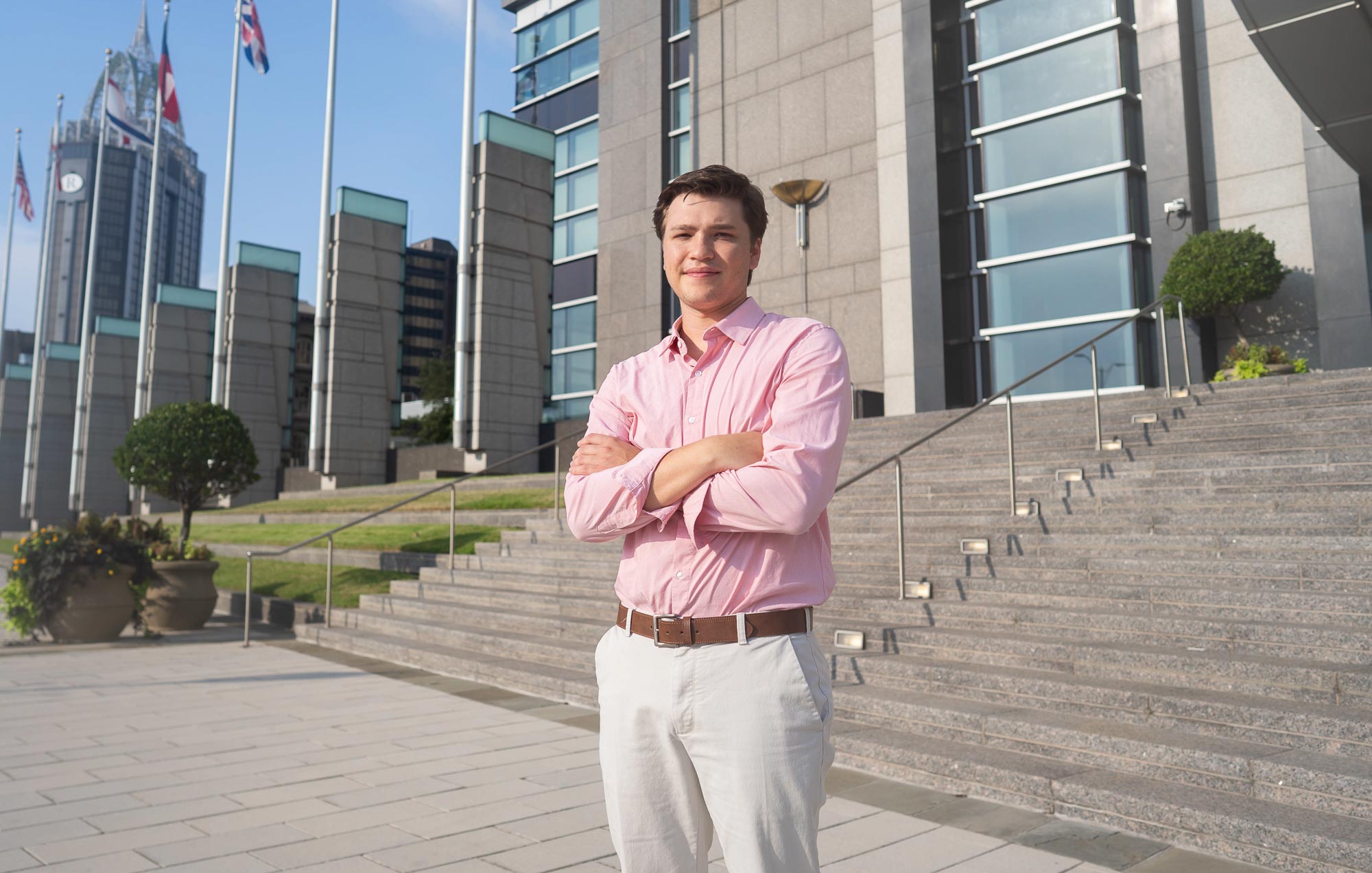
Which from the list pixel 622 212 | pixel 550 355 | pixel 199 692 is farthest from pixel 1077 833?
pixel 550 355

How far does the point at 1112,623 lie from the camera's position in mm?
5934

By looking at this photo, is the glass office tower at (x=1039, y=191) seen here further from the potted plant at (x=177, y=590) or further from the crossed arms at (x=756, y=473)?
the crossed arms at (x=756, y=473)

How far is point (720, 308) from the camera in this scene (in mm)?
2051

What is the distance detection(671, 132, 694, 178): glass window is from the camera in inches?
1001

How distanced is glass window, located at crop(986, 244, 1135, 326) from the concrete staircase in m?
6.04

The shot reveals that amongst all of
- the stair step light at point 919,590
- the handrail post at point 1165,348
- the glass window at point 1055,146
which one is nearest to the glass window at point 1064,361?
the handrail post at point 1165,348

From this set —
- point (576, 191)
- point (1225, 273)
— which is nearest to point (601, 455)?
point (1225, 273)

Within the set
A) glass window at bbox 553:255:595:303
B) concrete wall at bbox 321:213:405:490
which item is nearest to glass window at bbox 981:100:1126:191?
glass window at bbox 553:255:595:303

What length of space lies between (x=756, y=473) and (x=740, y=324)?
396 mm

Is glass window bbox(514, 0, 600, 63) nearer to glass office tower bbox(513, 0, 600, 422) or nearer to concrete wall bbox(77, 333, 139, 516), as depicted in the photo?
glass office tower bbox(513, 0, 600, 422)

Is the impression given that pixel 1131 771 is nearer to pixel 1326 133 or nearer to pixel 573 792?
pixel 573 792

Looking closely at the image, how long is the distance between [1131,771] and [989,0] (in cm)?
1810

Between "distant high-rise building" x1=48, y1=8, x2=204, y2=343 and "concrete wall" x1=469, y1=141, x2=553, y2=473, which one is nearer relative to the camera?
"concrete wall" x1=469, y1=141, x2=553, y2=473

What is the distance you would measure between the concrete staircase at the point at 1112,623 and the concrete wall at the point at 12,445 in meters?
54.9
